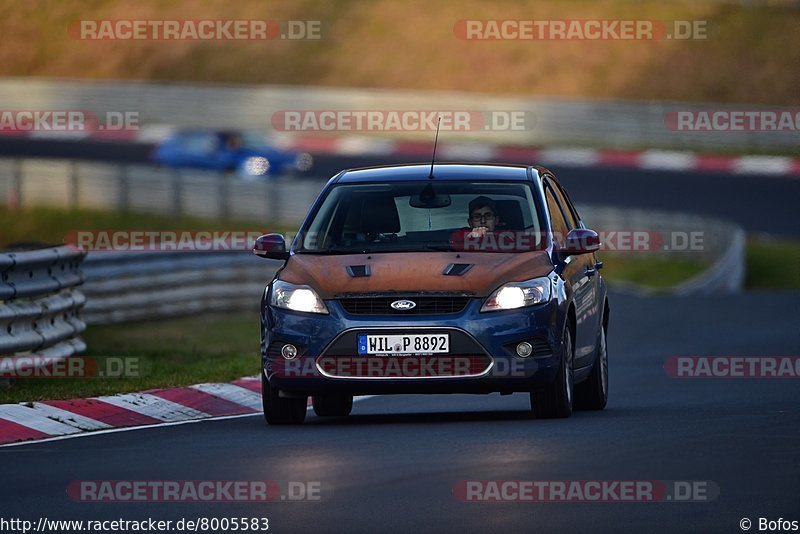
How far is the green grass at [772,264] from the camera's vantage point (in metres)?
31.4

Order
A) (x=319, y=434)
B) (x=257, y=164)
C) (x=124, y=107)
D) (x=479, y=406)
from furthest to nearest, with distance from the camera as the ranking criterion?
1. (x=124, y=107)
2. (x=257, y=164)
3. (x=479, y=406)
4. (x=319, y=434)

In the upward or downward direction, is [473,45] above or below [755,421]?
above

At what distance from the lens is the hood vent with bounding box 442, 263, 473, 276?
452 inches

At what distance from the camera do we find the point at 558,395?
11.7 metres

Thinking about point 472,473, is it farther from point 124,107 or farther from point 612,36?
point 612,36

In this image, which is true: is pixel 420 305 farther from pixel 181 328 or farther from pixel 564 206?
pixel 181 328

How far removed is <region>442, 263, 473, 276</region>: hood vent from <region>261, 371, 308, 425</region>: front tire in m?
1.24

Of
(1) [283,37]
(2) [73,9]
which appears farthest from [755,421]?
(1) [283,37]

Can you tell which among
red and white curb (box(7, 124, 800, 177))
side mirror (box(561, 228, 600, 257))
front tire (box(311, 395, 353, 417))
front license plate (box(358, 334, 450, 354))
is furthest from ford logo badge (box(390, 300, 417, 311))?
red and white curb (box(7, 124, 800, 177))

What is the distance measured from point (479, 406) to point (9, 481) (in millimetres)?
4990

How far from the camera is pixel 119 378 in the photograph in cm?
1460

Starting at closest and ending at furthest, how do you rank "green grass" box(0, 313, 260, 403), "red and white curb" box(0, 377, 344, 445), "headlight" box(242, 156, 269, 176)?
"red and white curb" box(0, 377, 344, 445)
"green grass" box(0, 313, 260, 403)
"headlight" box(242, 156, 269, 176)

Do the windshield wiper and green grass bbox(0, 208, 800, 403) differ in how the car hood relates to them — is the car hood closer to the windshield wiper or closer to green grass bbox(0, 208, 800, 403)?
the windshield wiper

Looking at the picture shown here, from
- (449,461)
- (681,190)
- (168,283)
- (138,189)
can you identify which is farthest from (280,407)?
(681,190)
